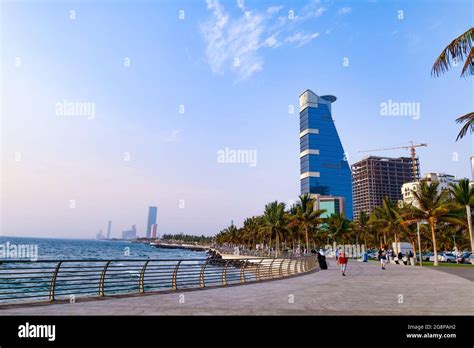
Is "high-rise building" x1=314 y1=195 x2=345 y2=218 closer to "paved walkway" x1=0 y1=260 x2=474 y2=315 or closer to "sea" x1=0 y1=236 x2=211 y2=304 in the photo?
"sea" x1=0 y1=236 x2=211 y2=304

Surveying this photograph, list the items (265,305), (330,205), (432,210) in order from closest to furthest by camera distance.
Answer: (265,305) < (432,210) < (330,205)

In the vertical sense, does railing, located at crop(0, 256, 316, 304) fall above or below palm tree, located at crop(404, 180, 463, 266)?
below

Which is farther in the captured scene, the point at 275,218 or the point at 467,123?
the point at 275,218

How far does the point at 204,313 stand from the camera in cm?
837

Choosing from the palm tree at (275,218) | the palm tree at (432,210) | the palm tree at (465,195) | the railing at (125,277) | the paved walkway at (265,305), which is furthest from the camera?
the palm tree at (275,218)

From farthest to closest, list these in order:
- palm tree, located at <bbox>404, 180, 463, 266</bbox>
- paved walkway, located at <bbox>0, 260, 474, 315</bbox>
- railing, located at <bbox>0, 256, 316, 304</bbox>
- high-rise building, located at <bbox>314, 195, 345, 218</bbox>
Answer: high-rise building, located at <bbox>314, 195, 345, 218</bbox> < palm tree, located at <bbox>404, 180, 463, 266</bbox> < railing, located at <bbox>0, 256, 316, 304</bbox> < paved walkway, located at <bbox>0, 260, 474, 315</bbox>

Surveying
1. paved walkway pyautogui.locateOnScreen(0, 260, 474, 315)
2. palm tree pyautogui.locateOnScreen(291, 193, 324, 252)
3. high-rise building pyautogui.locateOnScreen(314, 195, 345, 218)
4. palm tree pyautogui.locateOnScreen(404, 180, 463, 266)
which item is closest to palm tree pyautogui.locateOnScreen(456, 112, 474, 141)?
paved walkway pyautogui.locateOnScreen(0, 260, 474, 315)

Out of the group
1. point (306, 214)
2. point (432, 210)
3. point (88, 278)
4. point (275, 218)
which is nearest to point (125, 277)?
point (88, 278)

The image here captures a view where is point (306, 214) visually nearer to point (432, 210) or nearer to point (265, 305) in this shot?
point (432, 210)

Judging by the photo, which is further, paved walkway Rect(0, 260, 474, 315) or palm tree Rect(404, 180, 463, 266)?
palm tree Rect(404, 180, 463, 266)

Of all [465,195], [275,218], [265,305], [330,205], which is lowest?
[265,305]

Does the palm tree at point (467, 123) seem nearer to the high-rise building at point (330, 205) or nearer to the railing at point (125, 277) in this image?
the railing at point (125, 277)

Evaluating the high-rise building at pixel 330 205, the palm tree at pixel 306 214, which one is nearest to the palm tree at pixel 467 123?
the palm tree at pixel 306 214
